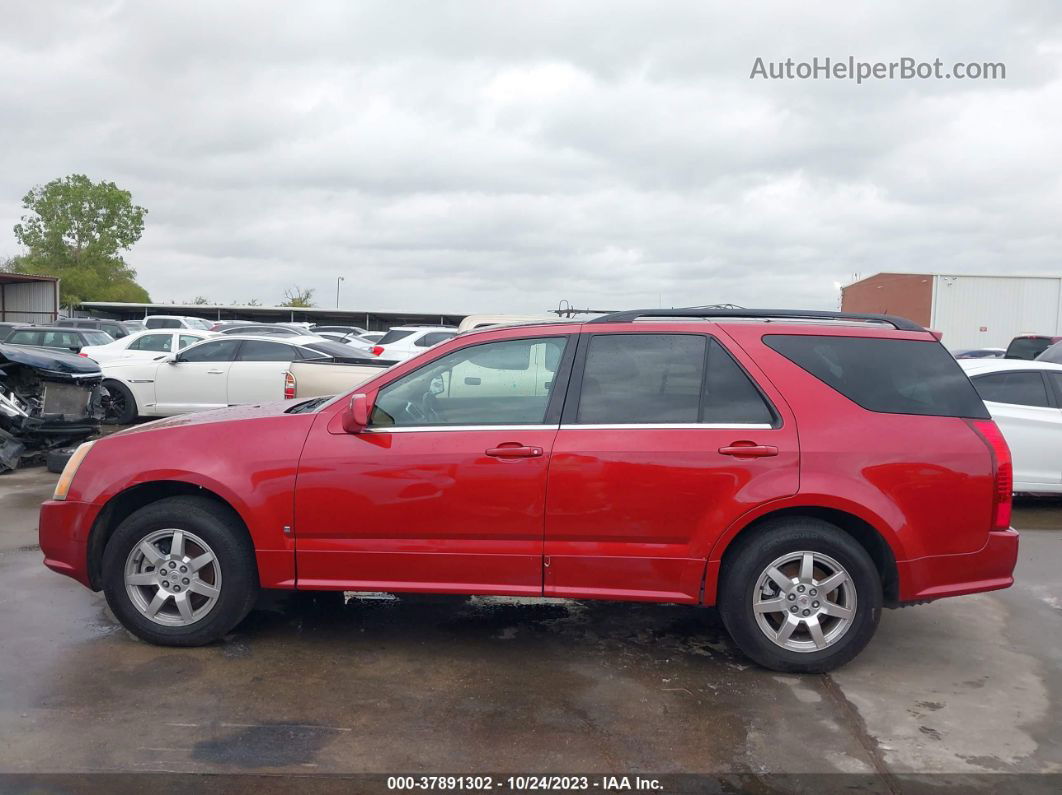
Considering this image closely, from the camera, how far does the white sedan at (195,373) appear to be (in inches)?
518

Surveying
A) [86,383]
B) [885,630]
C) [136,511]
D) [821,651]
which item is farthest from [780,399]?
[86,383]

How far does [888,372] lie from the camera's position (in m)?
4.68

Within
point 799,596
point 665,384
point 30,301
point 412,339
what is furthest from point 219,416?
point 30,301

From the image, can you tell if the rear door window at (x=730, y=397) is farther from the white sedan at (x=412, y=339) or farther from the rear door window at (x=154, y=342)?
Answer: the rear door window at (x=154, y=342)

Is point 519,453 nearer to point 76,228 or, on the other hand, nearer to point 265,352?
point 265,352

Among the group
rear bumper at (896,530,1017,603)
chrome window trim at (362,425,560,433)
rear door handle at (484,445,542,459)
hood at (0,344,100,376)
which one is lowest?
rear bumper at (896,530,1017,603)

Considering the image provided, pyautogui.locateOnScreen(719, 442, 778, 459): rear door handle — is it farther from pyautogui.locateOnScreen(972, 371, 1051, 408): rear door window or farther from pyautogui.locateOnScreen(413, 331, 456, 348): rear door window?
pyautogui.locateOnScreen(413, 331, 456, 348): rear door window

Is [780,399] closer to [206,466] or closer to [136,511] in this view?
[206,466]

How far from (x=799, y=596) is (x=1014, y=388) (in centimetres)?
580

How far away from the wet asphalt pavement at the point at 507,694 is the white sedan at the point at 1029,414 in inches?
125

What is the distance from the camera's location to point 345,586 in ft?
15.3

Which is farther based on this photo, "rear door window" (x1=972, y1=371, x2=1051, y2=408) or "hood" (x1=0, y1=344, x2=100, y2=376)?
"hood" (x1=0, y1=344, x2=100, y2=376)

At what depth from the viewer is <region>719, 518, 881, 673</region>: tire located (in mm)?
4449

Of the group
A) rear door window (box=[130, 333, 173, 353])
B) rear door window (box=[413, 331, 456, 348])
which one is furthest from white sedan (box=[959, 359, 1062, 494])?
rear door window (box=[130, 333, 173, 353])
